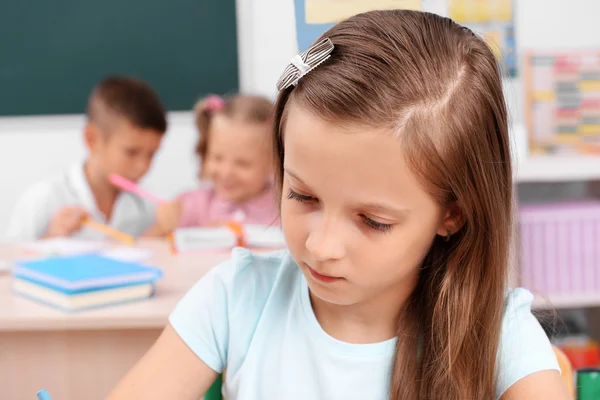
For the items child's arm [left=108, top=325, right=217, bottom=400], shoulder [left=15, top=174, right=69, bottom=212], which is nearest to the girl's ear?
child's arm [left=108, top=325, right=217, bottom=400]

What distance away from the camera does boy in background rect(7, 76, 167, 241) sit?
2559 millimetres

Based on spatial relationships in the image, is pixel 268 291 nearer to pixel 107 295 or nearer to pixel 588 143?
pixel 107 295

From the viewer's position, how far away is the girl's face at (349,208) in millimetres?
678

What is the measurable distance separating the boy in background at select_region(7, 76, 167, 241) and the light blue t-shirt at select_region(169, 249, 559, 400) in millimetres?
1718

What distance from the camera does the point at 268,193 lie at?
2508 mm

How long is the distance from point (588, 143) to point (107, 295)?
1.73 meters

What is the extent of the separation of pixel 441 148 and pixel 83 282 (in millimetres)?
800

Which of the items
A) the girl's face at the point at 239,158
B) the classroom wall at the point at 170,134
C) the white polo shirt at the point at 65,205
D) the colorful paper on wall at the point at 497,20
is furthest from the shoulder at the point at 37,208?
the colorful paper on wall at the point at 497,20

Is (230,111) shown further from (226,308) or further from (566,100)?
(226,308)

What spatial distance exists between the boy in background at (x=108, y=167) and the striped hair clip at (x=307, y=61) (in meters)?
1.88

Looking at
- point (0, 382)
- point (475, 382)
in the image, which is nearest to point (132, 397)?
point (475, 382)

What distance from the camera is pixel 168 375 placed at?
2.73 ft

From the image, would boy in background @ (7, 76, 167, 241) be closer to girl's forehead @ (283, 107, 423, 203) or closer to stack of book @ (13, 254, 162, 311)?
stack of book @ (13, 254, 162, 311)

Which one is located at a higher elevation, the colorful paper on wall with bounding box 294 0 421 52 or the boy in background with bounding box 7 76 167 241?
the colorful paper on wall with bounding box 294 0 421 52
